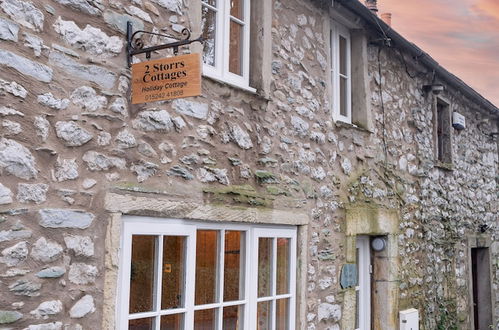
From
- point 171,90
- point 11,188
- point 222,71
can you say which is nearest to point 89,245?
point 11,188

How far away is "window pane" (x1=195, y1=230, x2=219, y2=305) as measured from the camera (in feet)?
15.2

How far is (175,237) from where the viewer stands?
4.39 metres

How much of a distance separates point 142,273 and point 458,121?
7265mm

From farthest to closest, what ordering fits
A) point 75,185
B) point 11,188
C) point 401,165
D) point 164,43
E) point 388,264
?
point 401,165 → point 388,264 → point 164,43 → point 75,185 → point 11,188

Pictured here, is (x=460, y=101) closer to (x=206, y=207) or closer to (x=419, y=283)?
(x=419, y=283)

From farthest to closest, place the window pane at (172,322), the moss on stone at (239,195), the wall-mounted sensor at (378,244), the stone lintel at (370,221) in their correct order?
the wall-mounted sensor at (378,244), the stone lintel at (370,221), the moss on stone at (239,195), the window pane at (172,322)

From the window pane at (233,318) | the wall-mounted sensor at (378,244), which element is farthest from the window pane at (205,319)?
the wall-mounted sensor at (378,244)

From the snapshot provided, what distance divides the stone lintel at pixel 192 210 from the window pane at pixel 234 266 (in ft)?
0.62

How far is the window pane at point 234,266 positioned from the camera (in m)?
4.95

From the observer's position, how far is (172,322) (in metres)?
4.33

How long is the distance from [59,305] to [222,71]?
239 centimetres

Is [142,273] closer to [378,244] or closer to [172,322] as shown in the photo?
[172,322]

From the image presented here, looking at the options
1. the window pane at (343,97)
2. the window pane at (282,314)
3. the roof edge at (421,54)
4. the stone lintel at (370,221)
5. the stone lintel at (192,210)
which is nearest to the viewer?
the stone lintel at (192,210)

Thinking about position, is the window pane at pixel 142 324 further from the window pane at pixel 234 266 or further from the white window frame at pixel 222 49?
the white window frame at pixel 222 49
